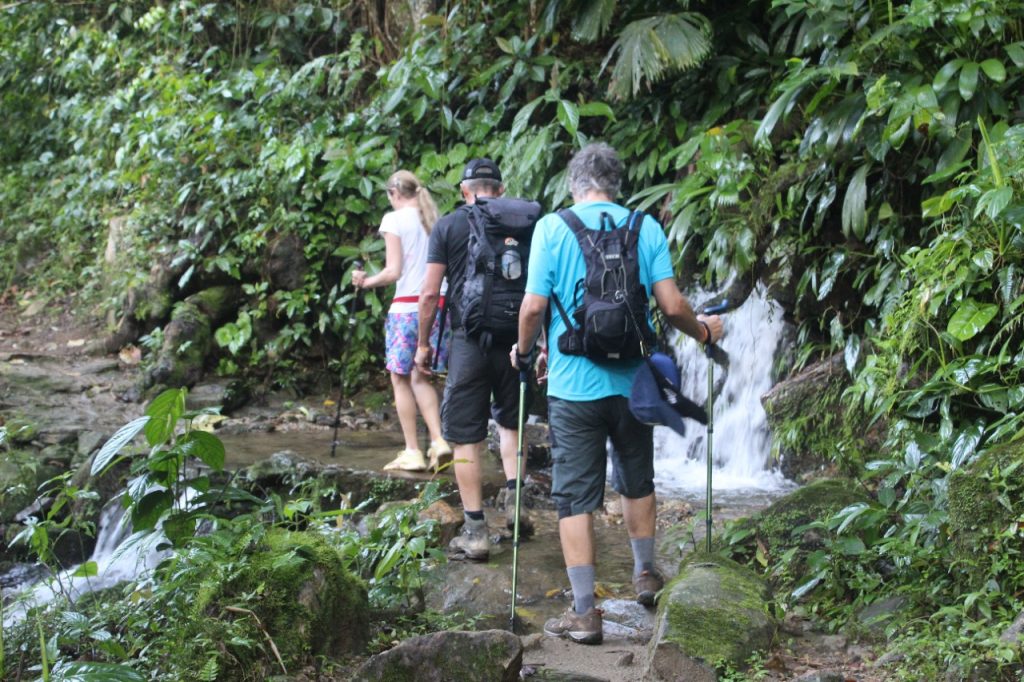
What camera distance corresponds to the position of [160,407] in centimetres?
412

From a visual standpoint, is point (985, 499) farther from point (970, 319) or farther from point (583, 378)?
point (583, 378)

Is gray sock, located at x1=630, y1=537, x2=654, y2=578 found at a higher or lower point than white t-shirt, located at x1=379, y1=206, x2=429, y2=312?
lower

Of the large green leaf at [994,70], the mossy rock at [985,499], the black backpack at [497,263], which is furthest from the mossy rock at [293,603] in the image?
the large green leaf at [994,70]

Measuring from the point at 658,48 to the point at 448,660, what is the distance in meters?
6.41

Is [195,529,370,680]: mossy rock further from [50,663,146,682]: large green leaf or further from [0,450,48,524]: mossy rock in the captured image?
[0,450,48,524]: mossy rock

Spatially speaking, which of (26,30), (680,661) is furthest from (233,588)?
(26,30)

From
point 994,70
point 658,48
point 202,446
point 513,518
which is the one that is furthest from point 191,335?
point 994,70

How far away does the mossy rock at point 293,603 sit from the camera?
3.97 meters

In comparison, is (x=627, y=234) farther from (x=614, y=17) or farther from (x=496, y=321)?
(x=614, y=17)

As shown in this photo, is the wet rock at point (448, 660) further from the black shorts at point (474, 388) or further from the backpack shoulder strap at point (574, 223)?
the black shorts at point (474, 388)

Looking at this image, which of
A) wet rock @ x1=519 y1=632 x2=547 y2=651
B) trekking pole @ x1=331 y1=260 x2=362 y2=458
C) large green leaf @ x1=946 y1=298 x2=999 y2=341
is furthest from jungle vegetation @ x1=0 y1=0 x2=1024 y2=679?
wet rock @ x1=519 y1=632 x2=547 y2=651

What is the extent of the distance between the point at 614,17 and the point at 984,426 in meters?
6.47

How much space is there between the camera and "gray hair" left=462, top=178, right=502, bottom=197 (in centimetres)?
598

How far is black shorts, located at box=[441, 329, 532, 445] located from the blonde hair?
162 centimetres
